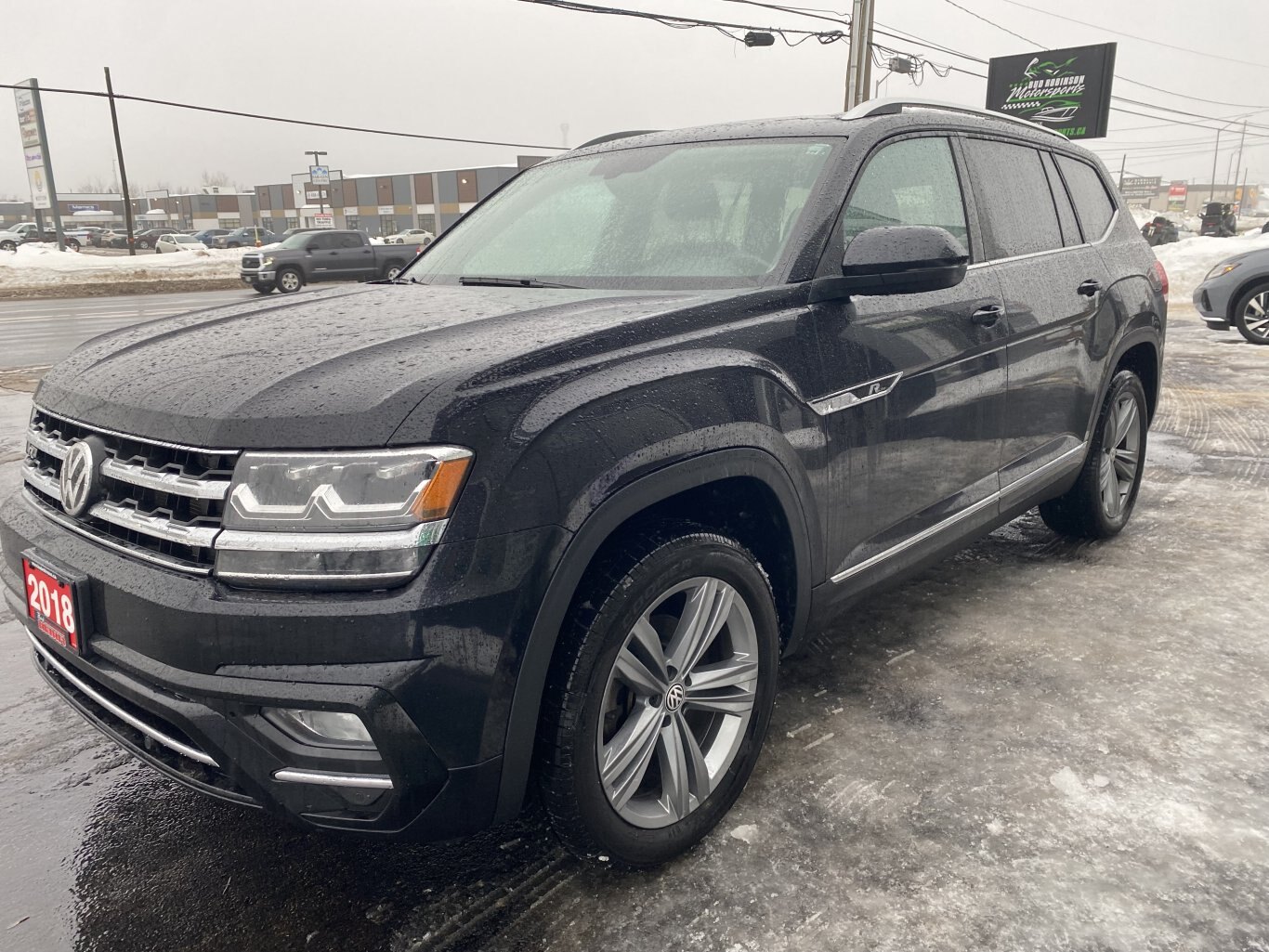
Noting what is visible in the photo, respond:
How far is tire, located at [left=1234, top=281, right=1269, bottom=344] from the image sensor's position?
11289 millimetres

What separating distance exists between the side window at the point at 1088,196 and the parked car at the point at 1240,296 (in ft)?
27.3

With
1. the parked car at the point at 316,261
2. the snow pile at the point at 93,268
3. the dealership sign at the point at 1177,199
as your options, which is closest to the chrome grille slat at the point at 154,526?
the parked car at the point at 316,261

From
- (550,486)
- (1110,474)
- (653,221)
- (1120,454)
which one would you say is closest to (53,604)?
(550,486)

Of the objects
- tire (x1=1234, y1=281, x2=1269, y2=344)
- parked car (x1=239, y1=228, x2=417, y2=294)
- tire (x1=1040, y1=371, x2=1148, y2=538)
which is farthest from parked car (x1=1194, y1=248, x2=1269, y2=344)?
parked car (x1=239, y1=228, x2=417, y2=294)

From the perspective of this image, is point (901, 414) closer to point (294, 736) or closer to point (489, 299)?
point (489, 299)

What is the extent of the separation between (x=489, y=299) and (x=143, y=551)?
3.77 feet

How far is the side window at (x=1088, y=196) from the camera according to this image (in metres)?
4.13

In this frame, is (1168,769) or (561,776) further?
(1168,769)

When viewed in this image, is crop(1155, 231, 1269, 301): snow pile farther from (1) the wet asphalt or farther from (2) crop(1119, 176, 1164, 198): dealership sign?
(2) crop(1119, 176, 1164, 198): dealership sign

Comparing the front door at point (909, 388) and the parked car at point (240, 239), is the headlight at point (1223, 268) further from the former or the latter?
the parked car at point (240, 239)

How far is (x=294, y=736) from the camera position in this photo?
1.80 m

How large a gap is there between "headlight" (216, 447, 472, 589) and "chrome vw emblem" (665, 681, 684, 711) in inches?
30.0

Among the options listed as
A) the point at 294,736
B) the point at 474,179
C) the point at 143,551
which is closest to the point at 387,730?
the point at 294,736

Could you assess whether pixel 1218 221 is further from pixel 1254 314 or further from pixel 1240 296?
pixel 1240 296
